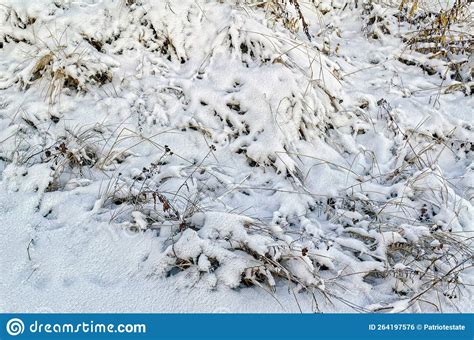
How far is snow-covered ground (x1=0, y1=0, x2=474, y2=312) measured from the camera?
2.29 meters

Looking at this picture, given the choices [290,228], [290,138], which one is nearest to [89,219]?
[290,228]

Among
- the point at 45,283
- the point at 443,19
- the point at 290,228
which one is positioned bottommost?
the point at 45,283

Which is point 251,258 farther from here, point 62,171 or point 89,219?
point 62,171

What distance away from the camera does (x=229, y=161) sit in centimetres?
304

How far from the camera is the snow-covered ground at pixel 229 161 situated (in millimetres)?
2293

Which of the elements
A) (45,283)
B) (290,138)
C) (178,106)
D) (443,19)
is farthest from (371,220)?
(443,19)

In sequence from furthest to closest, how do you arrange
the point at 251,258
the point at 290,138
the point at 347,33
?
the point at 347,33 < the point at 290,138 < the point at 251,258

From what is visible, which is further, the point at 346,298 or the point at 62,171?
the point at 62,171

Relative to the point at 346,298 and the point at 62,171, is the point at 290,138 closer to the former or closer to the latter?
the point at 346,298

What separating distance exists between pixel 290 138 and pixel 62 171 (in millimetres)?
1476

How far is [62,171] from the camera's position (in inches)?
112
